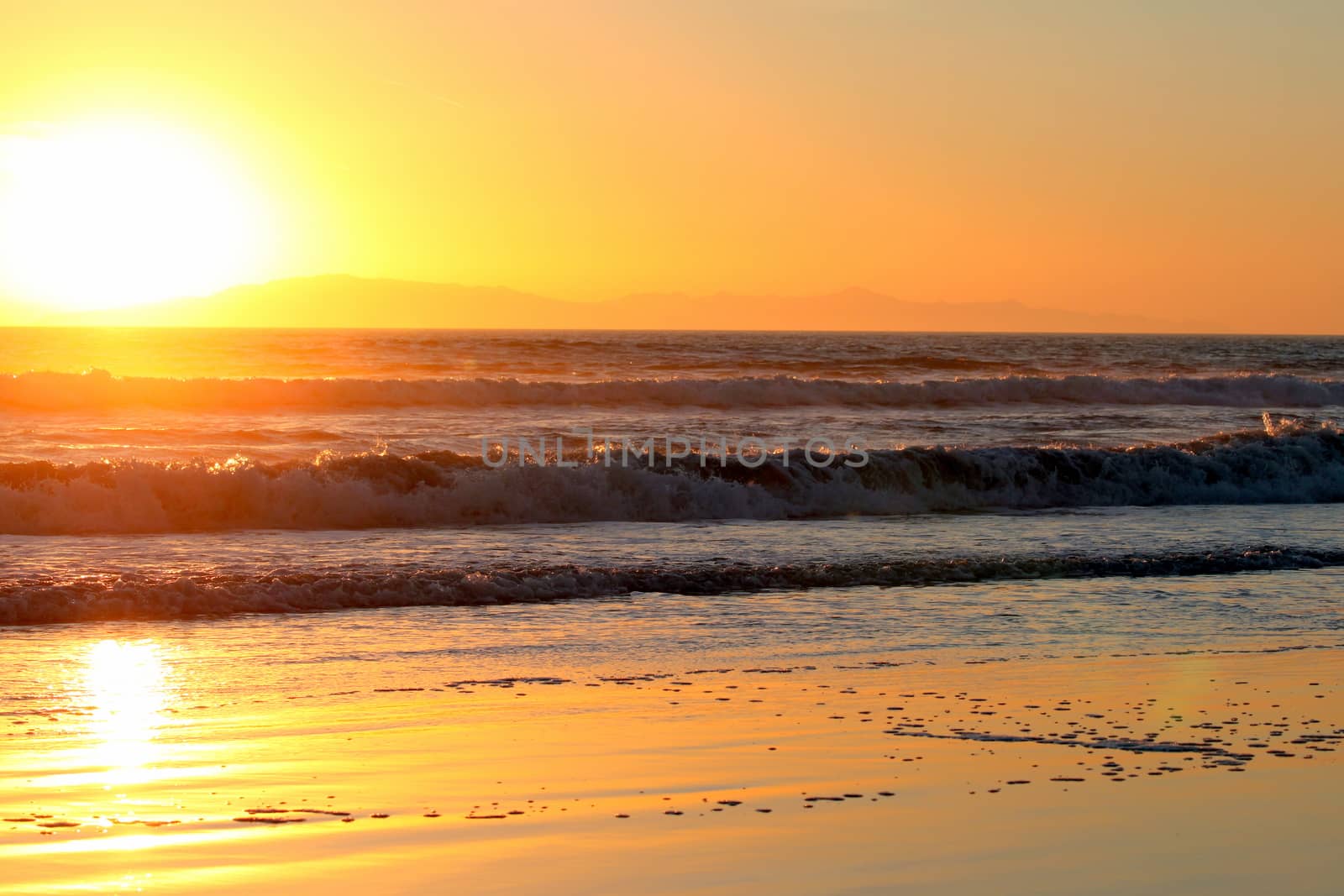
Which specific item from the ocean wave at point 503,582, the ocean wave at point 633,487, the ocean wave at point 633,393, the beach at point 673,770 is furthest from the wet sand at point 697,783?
the ocean wave at point 633,393

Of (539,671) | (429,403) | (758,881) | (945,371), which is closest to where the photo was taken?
(758,881)

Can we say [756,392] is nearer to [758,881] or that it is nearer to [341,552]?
[341,552]

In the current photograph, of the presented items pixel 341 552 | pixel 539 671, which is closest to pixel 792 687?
pixel 539 671

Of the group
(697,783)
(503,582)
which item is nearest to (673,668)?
(697,783)

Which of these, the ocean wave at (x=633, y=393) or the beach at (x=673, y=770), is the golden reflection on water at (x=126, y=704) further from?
the ocean wave at (x=633, y=393)

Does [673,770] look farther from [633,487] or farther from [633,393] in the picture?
[633,393]

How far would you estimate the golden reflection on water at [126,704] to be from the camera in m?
4.91

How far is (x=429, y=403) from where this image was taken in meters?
29.2

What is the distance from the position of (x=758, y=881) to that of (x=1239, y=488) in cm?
1626

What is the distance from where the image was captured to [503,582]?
9.42 m

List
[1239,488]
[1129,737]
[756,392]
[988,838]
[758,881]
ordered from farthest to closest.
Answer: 1. [756,392]
2. [1239,488]
3. [1129,737]
4. [988,838]
5. [758,881]

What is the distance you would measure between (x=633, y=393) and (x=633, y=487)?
1670 cm

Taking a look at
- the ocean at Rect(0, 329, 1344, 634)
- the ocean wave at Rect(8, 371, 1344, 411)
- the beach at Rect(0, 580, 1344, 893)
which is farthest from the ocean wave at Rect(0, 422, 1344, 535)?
the ocean wave at Rect(8, 371, 1344, 411)

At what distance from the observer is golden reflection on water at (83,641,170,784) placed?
491cm
